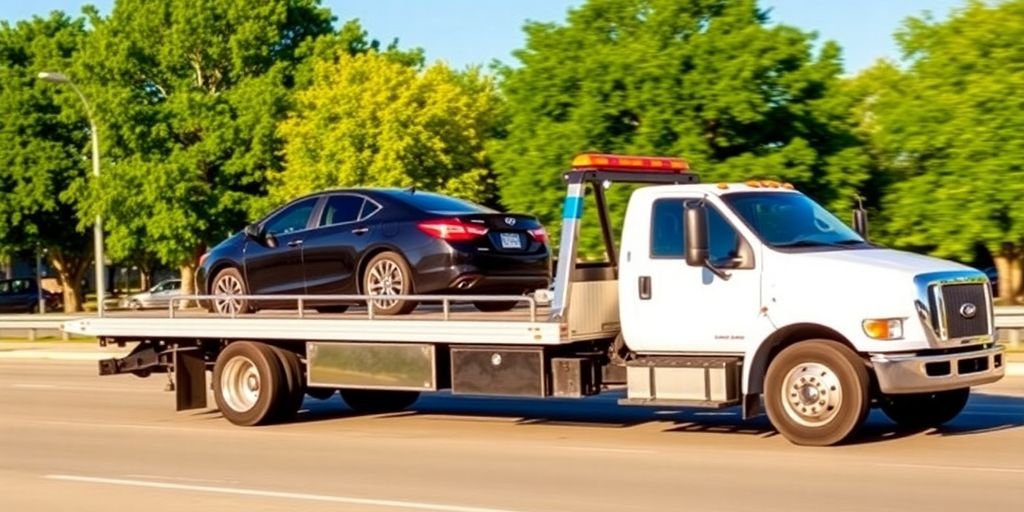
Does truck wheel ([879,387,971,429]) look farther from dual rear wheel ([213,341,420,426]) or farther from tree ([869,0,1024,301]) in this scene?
tree ([869,0,1024,301])

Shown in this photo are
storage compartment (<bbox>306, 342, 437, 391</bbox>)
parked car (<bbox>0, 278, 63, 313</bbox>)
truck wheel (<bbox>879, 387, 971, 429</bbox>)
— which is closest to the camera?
truck wheel (<bbox>879, 387, 971, 429</bbox>)

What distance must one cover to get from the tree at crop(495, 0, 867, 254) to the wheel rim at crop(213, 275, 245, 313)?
19.6 meters

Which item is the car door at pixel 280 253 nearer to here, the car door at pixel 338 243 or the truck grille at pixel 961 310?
the car door at pixel 338 243

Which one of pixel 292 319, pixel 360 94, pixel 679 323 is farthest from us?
pixel 360 94

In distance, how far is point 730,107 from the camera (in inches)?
1391

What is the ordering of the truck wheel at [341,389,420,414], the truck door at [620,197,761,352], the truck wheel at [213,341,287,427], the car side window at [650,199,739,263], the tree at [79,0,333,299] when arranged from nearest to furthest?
the truck door at [620,197,761,352]
the car side window at [650,199,739,263]
the truck wheel at [213,341,287,427]
the truck wheel at [341,389,420,414]
the tree at [79,0,333,299]

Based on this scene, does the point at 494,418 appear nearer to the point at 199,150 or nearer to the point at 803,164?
the point at 803,164

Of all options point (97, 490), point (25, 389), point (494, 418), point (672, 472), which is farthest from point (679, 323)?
point (25, 389)

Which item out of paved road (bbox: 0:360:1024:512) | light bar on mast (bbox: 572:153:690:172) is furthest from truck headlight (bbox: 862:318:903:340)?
light bar on mast (bbox: 572:153:690:172)

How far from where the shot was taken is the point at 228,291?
1658 cm

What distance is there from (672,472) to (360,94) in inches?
1700

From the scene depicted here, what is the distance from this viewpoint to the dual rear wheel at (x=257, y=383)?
50.2 ft

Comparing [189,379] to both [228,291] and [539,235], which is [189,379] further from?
[539,235]

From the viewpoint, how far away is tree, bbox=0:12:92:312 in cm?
6431
